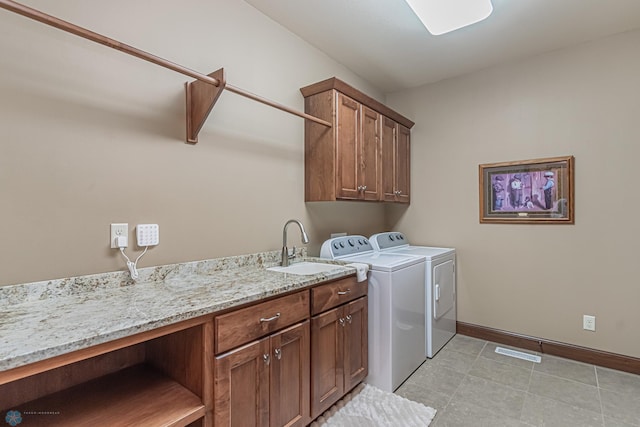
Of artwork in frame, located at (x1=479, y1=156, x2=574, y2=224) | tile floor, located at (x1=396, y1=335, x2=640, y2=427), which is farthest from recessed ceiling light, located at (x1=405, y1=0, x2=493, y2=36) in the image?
tile floor, located at (x1=396, y1=335, x2=640, y2=427)

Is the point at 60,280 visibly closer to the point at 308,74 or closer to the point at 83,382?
the point at 83,382

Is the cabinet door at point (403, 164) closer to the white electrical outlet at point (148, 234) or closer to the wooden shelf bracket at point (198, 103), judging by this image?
the wooden shelf bracket at point (198, 103)

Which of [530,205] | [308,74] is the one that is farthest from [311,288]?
[530,205]

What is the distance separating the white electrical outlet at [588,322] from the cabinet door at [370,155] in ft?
6.26

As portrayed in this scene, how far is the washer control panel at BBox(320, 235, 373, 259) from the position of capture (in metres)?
2.45

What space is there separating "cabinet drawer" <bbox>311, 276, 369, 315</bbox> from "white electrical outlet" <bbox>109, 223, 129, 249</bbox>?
0.95 metres

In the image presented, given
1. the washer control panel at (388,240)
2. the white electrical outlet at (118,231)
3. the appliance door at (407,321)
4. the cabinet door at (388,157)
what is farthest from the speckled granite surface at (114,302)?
the cabinet door at (388,157)

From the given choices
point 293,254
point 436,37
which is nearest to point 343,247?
point 293,254

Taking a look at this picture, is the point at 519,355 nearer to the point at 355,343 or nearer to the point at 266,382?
the point at 355,343

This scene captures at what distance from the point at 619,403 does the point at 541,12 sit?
2580 millimetres

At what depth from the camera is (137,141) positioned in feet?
5.09

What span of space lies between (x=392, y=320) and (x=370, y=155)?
1.35m

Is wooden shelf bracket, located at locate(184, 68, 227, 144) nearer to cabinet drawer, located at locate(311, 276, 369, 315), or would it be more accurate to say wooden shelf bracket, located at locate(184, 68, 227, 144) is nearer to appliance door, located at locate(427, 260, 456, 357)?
cabinet drawer, located at locate(311, 276, 369, 315)

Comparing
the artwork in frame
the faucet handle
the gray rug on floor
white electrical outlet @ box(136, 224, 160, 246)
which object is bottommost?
the gray rug on floor
